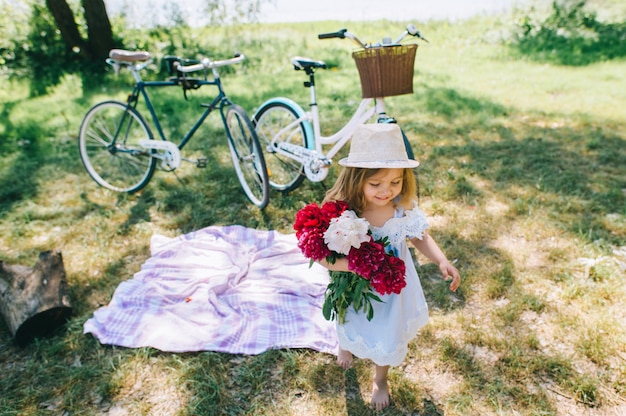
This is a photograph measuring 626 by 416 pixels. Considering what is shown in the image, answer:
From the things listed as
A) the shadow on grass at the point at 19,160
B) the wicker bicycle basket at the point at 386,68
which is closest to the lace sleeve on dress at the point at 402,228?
the wicker bicycle basket at the point at 386,68

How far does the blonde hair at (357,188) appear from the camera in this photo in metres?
1.95

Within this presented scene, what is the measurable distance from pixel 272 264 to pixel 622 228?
2855mm

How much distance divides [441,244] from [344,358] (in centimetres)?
151

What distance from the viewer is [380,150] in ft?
6.02

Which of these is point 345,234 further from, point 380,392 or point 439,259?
point 380,392

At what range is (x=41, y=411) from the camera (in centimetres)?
235

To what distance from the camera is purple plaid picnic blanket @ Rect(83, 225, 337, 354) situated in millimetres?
2791

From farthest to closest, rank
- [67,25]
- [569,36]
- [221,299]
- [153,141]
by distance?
[569,36] < [67,25] < [153,141] < [221,299]

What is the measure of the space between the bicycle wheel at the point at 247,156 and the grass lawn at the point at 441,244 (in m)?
0.16

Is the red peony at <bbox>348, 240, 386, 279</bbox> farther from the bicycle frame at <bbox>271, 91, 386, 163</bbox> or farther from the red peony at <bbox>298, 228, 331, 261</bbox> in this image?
the bicycle frame at <bbox>271, 91, 386, 163</bbox>

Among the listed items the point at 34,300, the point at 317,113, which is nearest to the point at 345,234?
the point at 34,300

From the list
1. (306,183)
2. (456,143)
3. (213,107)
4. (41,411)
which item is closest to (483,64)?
(456,143)

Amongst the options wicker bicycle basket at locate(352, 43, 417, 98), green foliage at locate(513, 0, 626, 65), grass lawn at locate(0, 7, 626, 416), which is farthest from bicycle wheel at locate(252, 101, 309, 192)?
green foliage at locate(513, 0, 626, 65)

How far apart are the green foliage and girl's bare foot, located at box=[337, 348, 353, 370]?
326 inches
